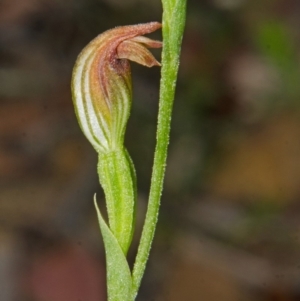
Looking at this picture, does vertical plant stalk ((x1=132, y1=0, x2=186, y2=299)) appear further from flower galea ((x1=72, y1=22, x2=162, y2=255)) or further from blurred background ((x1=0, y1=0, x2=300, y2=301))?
blurred background ((x1=0, y1=0, x2=300, y2=301))

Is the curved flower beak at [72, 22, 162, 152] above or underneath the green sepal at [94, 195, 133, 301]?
above

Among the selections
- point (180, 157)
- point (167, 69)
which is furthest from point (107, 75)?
point (180, 157)

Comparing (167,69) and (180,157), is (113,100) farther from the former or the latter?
(180,157)

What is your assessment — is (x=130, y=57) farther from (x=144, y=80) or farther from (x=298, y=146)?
(x=298, y=146)

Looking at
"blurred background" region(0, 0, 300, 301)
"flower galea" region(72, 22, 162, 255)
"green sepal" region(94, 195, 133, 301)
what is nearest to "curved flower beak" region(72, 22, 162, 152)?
"flower galea" region(72, 22, 162, 255)

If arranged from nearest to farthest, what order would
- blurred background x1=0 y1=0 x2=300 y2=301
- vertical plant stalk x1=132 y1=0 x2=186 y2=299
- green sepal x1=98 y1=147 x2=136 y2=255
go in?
→ vertical plant stalk x1=132 y1=0 x2=186 y2=299, green sepal x1=98 y1=147 x2=136 y2=255, blurred background x1=0 y1=0 x2=300 y2=301
